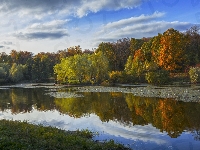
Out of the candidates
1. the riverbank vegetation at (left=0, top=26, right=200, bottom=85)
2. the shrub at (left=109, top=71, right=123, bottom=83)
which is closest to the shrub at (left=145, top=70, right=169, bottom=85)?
the riverbank vegetation at (left=0, top=26, right=200, bottom=85)

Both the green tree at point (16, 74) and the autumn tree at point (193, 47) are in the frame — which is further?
the green tree at point (16, 74)

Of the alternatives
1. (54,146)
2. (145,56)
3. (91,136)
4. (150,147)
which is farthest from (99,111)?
(145,56)

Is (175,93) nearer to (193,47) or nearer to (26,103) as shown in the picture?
(26,103)

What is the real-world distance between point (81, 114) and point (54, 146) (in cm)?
1440

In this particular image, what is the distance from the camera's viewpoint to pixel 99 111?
27.9 m

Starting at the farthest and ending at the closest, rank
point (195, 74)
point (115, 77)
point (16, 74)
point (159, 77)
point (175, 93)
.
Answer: point (16, 74)
point (115, 77)
point (159, 77)
point (195, 74)
point (175, 93)

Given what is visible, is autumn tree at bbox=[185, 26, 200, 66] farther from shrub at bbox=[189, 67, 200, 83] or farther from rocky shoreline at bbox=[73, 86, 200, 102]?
rocky shoreline at bbox=[73, 86, 200, 102]

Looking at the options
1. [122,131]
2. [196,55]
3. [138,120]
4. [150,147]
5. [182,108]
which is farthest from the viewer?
[196,55]

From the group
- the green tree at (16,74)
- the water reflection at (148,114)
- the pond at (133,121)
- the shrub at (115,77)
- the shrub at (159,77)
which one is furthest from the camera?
the green tree at (16,74)

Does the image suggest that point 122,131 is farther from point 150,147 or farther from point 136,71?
point 136,71

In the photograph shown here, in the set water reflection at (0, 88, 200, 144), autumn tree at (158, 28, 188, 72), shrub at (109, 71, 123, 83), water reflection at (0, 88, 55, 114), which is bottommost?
water reflection at (0, 88, 55, 114)

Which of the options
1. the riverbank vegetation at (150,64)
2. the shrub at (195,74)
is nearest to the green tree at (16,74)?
the riverbank vegetation at (150,64)

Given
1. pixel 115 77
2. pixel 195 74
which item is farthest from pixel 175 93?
pixel 115 77

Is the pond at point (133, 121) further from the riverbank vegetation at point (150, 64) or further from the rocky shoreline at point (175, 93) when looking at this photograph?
the riverbank vegetation at point (150, 64)
